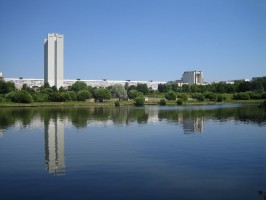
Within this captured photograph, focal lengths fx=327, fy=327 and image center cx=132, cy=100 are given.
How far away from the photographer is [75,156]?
15.5 m

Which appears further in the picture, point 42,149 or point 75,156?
point 42,149

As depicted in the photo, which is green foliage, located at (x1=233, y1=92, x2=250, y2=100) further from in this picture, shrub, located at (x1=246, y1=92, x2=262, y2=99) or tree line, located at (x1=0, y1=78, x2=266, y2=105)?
shrub, located at (x1=246, y1=92, x2=262, y2=99)

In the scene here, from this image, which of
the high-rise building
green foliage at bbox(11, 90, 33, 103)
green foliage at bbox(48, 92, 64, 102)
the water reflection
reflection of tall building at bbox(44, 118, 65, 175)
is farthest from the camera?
the high-rise building

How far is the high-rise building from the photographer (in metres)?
140

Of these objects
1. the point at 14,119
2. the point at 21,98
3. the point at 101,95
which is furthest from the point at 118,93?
the point at 14,119

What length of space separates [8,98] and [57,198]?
7360 cm

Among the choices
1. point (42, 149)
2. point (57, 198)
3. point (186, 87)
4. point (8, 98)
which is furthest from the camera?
point (186, 87)

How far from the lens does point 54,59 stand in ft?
464

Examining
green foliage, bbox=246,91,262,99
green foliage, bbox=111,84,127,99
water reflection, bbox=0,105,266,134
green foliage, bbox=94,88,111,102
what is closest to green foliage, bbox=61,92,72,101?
green foliage, bbox=94,88,111,102

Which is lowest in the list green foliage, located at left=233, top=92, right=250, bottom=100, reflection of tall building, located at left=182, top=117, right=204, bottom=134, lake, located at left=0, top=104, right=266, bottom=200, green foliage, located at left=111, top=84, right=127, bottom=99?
lake, located at left=0, top=104, right=266, bottom=200

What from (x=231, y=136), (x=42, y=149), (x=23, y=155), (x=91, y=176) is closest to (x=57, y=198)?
(x=91, y=176)

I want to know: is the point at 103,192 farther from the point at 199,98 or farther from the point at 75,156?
the point at 199,98

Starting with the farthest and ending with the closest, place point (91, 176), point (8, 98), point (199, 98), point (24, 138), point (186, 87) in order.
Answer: point (186, 87) < point (199, 98) < point (8, 98) < point (24, 138) < point (91, 176)

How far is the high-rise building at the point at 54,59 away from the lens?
14050 centimetres
